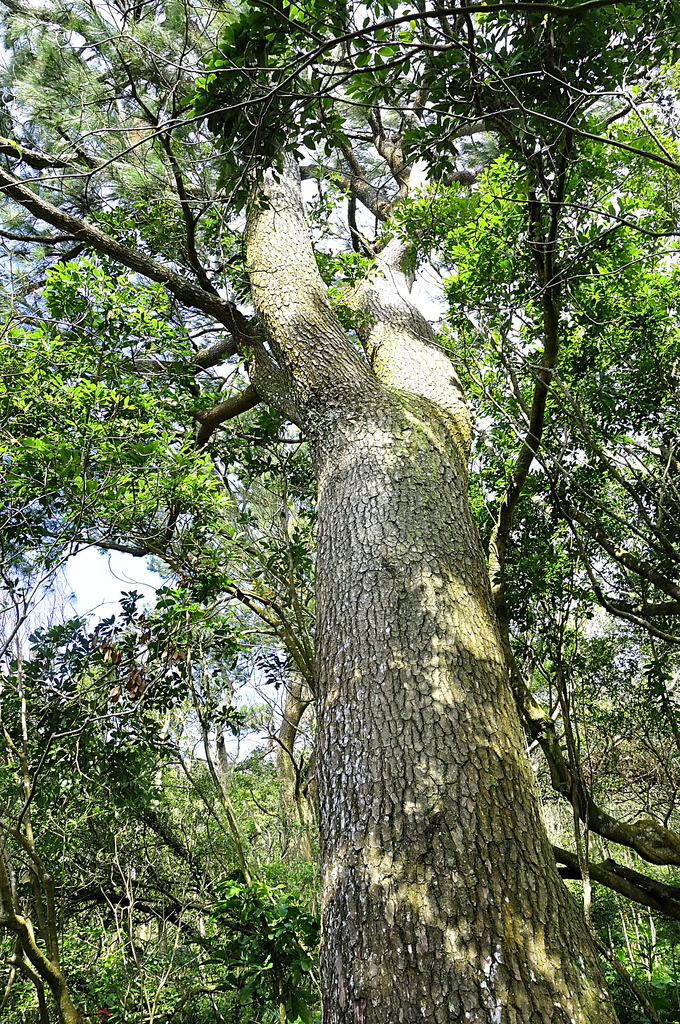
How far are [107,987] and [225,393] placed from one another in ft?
11.7

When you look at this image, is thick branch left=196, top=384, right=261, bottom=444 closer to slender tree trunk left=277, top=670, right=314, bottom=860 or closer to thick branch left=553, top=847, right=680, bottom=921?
slender tree trunk left=277, top=670, right=314, bottom=860

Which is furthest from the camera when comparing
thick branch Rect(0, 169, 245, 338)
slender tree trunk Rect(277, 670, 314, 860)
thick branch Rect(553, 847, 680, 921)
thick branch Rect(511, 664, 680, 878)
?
slender tree trunk Rect(277, 670, 314, 860)

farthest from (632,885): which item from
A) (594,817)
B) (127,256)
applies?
(127,256)

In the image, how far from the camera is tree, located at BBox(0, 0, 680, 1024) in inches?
56.9

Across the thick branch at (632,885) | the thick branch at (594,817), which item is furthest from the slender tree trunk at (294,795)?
the thick branch at (632,885)

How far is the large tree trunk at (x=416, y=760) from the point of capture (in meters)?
1.39

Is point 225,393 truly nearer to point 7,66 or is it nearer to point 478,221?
point 478,221

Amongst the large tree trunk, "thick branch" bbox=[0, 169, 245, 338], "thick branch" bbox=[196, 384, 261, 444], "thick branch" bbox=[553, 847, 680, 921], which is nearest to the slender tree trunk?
"thick branch" bbox=[553, 847, 680, 921]

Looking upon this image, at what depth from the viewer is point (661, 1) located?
1819 millimetres

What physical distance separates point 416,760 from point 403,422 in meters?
1.38

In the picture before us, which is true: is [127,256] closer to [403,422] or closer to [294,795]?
[403,422]

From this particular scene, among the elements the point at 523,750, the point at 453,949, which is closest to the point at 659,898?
the point at 523,750

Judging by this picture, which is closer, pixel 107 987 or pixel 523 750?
pixel 523 750

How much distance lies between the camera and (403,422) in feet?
8.52
